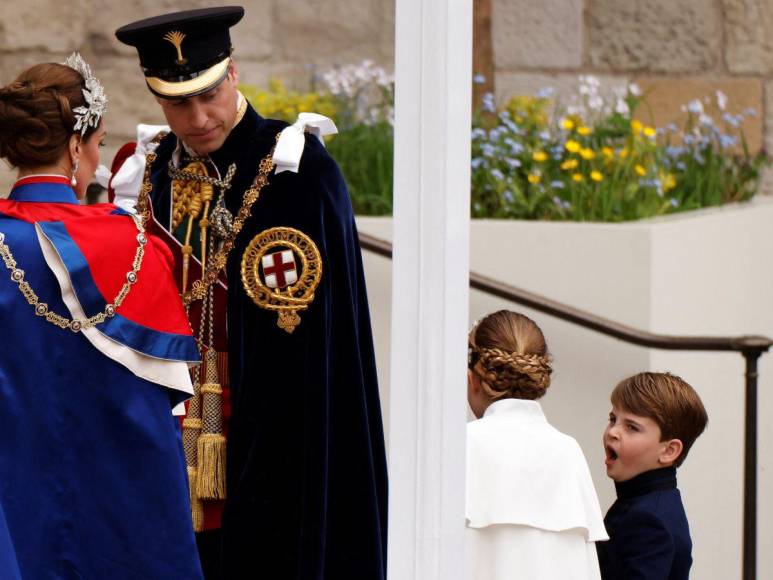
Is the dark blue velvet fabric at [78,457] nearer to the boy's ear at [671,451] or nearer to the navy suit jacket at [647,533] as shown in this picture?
the navy suit jacket at [647,533]

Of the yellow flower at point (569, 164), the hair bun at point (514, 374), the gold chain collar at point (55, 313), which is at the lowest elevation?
the hair bun at point (514, 374)

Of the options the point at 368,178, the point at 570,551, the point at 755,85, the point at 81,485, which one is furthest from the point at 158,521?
the point at 755,85

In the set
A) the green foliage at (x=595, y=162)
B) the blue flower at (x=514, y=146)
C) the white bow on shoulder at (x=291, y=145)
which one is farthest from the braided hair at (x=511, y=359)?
the blue flower at (x=514, y=146)

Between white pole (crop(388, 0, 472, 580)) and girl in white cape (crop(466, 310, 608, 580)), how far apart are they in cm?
63

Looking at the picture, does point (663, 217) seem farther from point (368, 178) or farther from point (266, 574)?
point (266, 574)

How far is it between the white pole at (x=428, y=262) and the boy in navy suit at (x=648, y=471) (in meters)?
0.87

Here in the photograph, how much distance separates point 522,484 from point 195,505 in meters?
0.63

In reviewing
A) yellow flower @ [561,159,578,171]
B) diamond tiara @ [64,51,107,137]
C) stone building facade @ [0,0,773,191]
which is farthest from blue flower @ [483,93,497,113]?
diamond tiara @ [64,51,107,137]

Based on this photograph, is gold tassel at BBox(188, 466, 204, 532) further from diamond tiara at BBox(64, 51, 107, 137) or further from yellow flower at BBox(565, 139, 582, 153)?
yellow flower at BBox(565, 139, 582, 153)

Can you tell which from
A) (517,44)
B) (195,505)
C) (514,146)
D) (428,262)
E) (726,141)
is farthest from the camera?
(517,44)

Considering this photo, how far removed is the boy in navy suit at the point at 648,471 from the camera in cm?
347

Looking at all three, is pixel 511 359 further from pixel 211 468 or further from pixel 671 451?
pixel 211 468

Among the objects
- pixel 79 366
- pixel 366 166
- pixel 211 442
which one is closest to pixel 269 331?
pixel 211 442

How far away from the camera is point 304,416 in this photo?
3.25 meters
